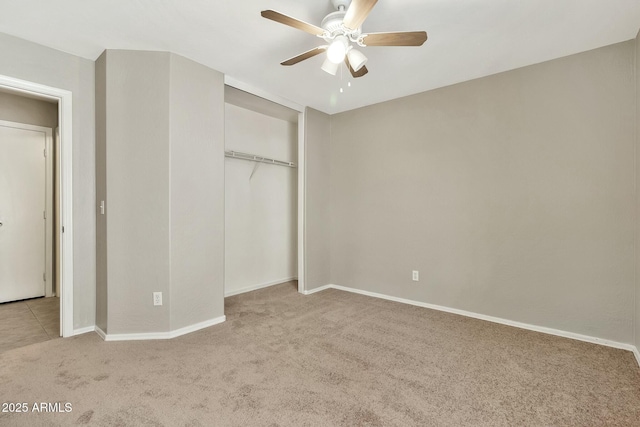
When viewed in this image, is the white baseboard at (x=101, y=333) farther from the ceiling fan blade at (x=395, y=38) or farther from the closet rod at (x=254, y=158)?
the ceiling fan blade at (x=395, y=38)

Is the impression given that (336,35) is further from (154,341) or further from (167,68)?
(154,341)

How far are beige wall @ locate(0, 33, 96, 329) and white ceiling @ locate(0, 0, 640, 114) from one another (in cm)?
14

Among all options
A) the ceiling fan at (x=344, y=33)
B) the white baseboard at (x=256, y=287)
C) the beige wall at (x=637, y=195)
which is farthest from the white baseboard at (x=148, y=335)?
the beige wall at (x=637, y=195)

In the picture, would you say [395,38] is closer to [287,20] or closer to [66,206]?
[287,20]

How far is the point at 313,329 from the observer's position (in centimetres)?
301

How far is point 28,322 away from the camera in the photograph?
314cm

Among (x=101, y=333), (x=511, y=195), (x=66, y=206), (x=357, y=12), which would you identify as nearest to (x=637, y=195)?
(x=511, y=195)

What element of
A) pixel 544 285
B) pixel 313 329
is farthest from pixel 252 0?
pixel 544 285

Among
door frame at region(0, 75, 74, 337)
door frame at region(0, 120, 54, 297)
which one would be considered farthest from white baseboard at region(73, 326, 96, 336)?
door frame at region(0, 120, 54, 297)

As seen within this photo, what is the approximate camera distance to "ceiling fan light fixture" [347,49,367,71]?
2.27 metres

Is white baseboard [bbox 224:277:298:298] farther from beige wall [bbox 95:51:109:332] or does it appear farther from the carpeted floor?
beige wall [bbox 95:51:109:332]

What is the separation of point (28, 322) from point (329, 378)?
10.2ft

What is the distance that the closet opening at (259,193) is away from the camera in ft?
13.7

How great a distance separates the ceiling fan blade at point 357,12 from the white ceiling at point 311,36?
309 mm
